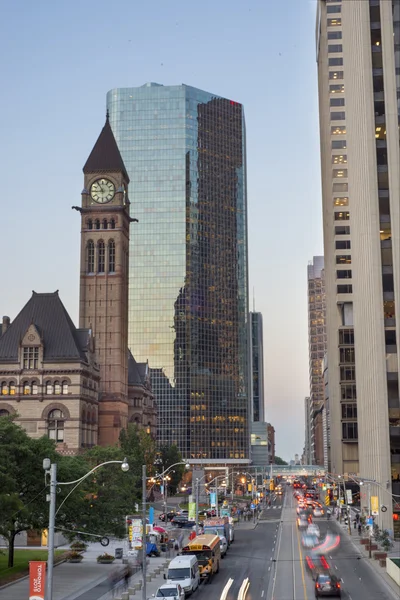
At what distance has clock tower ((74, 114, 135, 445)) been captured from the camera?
426 feet

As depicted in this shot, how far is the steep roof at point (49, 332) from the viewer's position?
11238cm

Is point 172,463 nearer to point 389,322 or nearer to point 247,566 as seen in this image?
point 389,322

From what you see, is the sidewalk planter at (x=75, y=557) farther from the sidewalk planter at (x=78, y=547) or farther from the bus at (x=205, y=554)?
the bus at (x=205, y=554)

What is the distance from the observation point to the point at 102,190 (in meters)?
136

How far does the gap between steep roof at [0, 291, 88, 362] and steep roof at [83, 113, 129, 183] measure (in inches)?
1090

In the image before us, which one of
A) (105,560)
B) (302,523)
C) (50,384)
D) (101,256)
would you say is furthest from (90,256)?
(105,560)

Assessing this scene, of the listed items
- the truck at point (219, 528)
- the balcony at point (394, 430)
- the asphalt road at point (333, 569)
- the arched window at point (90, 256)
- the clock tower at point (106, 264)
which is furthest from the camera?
the arched window at point (90, 256)

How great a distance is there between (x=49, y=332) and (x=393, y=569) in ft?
238

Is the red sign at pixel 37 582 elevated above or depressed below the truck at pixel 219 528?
above

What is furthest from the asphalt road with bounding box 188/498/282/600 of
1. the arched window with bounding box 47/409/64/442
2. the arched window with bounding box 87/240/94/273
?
the arched window with bounding box 87/240/94/273

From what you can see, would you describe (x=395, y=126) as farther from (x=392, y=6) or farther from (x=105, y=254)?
(x=105, y=254)

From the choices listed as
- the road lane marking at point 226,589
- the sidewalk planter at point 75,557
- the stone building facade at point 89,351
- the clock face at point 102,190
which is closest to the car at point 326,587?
the road lane marking at point 226,589

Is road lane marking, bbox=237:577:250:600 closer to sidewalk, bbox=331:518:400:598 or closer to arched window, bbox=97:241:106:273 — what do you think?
sidewalk, bbox=331:518:400:598

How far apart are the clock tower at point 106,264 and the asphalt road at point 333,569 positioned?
55.6 meters
